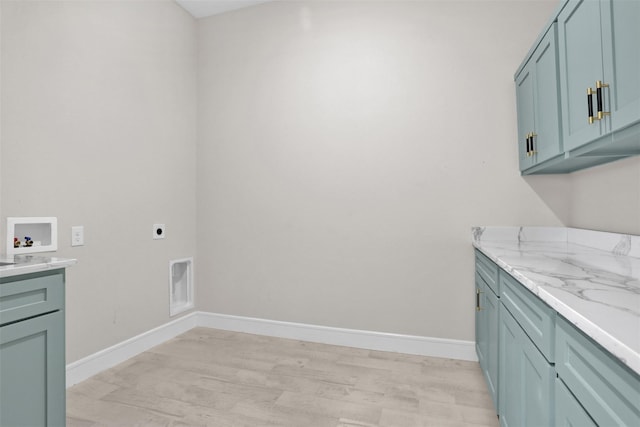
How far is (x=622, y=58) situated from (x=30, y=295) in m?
2.39

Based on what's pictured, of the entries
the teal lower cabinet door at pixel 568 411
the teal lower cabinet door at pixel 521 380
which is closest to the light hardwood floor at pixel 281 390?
the teal lower cabinet door at pixel 521 380

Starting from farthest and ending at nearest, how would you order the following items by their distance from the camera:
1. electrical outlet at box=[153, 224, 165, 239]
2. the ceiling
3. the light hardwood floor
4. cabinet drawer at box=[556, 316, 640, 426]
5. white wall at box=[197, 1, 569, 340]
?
the ceiling → electrical outlet at box=[153, 224, 165, 239] → white wall at box=[197, 1, 569, 340] → the light hardwood floor → cabinet drawer at box=[556, 316, 640, 426]

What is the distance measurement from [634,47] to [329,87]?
2105mm

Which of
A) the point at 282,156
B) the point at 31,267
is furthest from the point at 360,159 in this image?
the point at 31,267

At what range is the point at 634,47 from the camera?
114cm

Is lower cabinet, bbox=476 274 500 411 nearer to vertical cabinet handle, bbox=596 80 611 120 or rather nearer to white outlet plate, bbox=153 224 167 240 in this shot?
vertical cabinet handle, bbox=596 80 611 120

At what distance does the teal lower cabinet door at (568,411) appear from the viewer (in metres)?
0.80

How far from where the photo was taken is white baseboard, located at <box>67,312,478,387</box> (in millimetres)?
2397

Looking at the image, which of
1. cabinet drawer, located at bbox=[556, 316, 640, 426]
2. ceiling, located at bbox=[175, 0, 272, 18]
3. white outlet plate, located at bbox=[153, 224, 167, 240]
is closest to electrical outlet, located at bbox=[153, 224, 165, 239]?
white outlet plate, located at bbox=[153, 224, 167, 240]

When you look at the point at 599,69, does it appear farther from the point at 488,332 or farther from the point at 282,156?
the point at 282,156

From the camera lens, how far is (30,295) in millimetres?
1414

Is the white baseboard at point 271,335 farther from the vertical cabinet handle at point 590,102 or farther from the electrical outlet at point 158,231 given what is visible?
the vertical cabinet handle at point 590,102

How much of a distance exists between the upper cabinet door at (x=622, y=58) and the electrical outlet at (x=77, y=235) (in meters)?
2.83

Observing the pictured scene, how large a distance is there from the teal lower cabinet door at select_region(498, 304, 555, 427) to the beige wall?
97.7 inches
